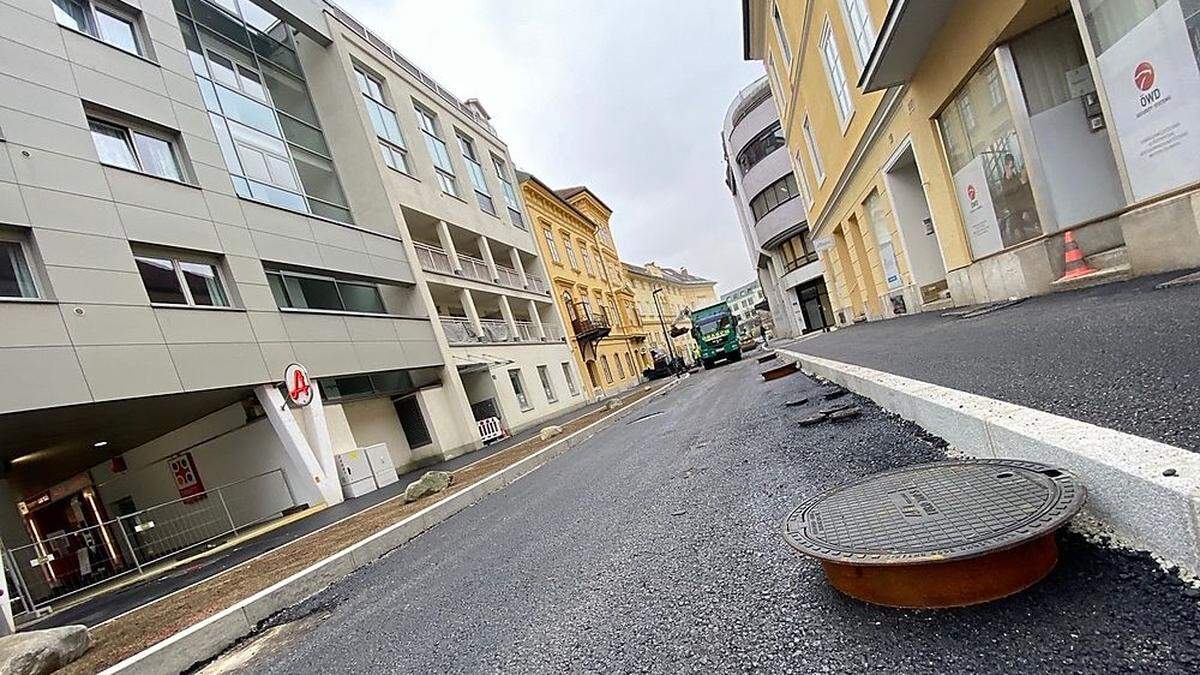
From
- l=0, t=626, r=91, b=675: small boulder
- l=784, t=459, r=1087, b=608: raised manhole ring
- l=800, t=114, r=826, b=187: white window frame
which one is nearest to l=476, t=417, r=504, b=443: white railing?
l=800, t=114, r=826, b=187: white window frame

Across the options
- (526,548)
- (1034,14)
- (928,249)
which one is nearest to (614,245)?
(928,249)

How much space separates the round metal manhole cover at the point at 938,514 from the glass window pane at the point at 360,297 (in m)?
17.2

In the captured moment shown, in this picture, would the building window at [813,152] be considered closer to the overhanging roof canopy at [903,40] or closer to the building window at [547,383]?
the overhanging roof canopy at [903,40]

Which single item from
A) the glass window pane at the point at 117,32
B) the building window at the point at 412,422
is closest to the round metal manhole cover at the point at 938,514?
the glass window pane at the point at 117,32

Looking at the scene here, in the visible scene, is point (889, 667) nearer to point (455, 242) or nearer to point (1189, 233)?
point (1189, 233)

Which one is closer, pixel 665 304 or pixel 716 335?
pixel 716 335

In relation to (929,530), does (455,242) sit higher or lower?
higher

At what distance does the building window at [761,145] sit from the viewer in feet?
122

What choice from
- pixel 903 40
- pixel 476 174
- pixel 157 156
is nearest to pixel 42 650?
pixel 157 156

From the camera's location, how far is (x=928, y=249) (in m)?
12.8

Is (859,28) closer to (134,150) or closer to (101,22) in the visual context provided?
(134,150)

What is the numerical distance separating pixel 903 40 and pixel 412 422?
17.1 m

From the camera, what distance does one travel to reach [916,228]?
1295 centimetres

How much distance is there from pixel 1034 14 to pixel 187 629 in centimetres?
1074
